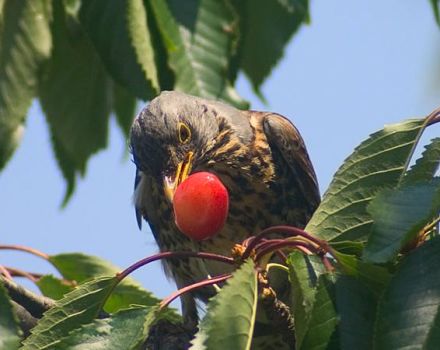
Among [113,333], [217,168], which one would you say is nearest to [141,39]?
[217,168]

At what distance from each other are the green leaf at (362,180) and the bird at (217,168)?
1.99 metres

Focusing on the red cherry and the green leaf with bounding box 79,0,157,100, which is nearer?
the red cherry

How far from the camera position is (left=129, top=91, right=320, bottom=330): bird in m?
5.11

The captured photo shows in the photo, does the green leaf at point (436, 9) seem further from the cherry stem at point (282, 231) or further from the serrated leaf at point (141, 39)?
the cherry stem at point (282, 231)

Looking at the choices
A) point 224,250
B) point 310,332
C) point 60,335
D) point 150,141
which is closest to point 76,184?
point 150,141

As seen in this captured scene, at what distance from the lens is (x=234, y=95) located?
450 cm

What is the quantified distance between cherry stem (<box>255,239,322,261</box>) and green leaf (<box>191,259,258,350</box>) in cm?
24

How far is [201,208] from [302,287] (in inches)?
31.3

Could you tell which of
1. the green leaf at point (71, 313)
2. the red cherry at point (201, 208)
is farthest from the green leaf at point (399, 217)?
the red cherry at point (201, 208)

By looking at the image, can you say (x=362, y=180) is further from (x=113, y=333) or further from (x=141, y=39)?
(x=141, y=39)

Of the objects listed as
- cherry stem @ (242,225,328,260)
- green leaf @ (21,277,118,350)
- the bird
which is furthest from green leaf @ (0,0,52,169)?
cherry stem @ (242,225,328,260)

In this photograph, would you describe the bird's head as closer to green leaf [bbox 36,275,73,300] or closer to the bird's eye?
the bird's eye

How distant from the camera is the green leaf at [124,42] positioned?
13.7 feet

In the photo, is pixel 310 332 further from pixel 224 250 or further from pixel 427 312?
pixel 224 250
